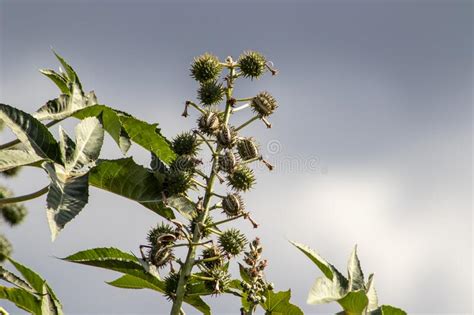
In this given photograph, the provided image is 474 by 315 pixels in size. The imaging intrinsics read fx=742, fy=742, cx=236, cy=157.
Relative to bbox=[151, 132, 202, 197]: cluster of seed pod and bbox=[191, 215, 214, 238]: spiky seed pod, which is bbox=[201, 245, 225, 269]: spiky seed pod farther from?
bbox=[151, 132, 202, 197]: cluster of seed pod

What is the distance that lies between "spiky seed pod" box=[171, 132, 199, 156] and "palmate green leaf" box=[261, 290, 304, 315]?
43.7 inches

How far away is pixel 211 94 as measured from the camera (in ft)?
17.4

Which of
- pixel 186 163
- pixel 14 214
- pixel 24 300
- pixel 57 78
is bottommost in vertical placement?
pixel 24 300

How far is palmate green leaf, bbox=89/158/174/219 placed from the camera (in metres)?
A: 4.45

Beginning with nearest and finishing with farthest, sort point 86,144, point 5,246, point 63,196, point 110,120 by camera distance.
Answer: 1. point 63,196
2. point 86,144
3. point 110,120
4. point 5,246

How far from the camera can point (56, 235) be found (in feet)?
11.3

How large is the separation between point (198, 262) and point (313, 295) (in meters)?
1.17

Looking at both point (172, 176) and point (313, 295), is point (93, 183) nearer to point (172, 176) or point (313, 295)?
point (172, 176)

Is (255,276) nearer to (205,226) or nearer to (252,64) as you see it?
(205,226)

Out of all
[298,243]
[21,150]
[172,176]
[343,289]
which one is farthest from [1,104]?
[343,289]

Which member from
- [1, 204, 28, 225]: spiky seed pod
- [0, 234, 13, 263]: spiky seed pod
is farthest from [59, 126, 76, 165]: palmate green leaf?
[1, 204, 28, 225]: spiky seed pod

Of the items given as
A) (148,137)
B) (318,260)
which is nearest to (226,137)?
(148,137)

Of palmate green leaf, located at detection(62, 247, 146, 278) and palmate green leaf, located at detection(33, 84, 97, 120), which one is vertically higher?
palmate green leaf, located at detection(33, 84, 97, 120)

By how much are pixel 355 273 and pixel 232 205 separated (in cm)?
86
